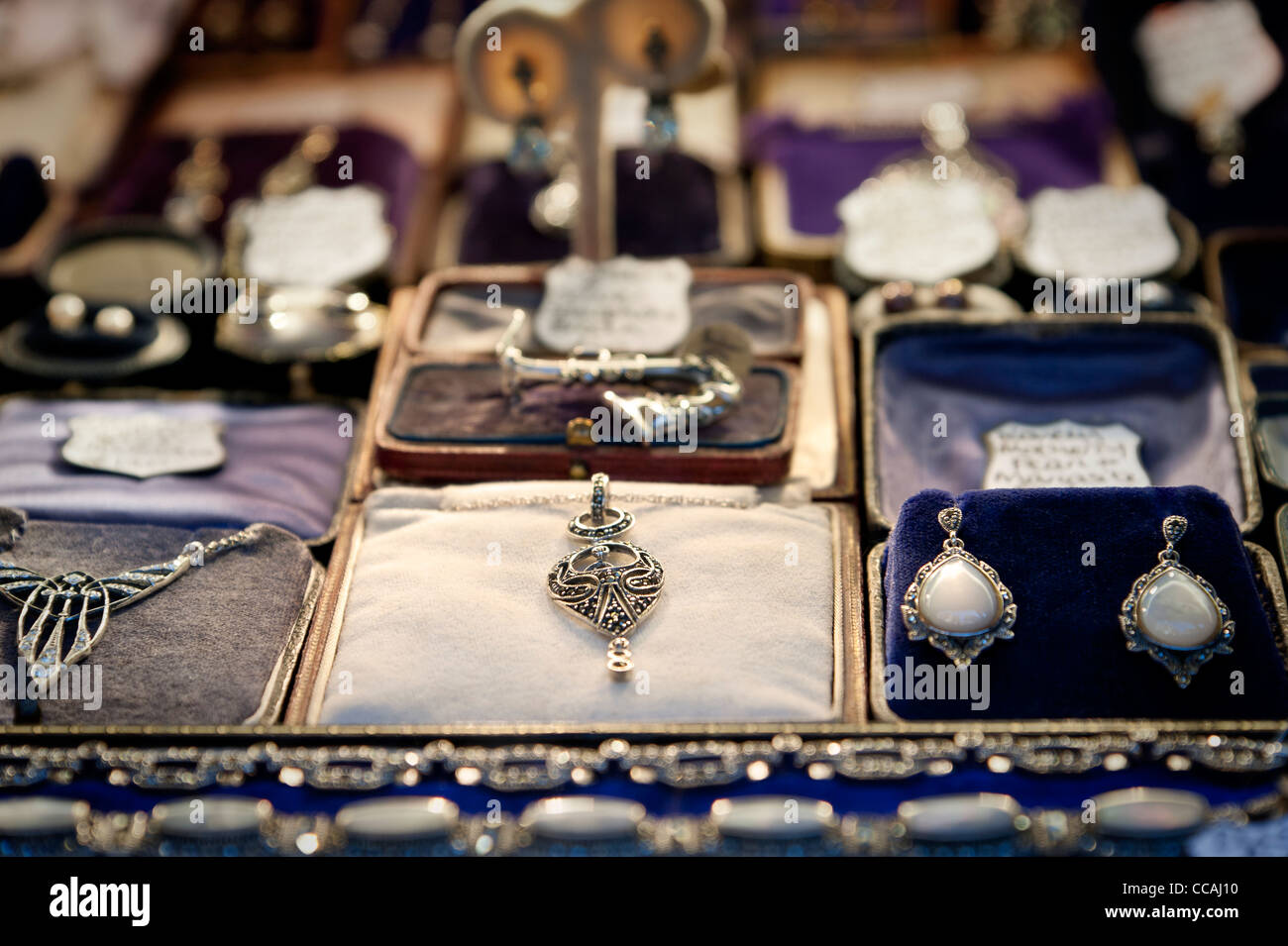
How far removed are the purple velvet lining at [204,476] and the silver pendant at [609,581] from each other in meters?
0.36

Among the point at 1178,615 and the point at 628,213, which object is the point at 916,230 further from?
the point at 1178,615

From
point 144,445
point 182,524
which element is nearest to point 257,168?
point 144,445

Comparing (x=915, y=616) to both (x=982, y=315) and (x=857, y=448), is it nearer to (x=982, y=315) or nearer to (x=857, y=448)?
Answer: (x=857, y=448)

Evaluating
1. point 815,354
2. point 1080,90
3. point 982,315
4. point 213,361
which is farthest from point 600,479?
point 1080,90

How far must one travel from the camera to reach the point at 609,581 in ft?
4.25

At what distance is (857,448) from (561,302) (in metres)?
0.48

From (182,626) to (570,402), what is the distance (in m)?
0.55

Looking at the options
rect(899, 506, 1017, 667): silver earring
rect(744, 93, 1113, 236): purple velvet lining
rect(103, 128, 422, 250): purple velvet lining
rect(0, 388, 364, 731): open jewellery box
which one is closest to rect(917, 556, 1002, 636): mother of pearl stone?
rect(899, 506, 1017, 667): silver earring

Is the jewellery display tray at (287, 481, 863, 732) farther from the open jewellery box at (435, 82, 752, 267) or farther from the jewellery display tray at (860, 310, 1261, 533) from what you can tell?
the open jewellery box at (435, 82, 752, 267)

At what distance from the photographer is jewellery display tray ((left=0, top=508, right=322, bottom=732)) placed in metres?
1.22

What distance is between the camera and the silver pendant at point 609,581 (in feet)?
4.13

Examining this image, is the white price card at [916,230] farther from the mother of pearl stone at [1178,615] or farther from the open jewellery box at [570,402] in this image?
the mother of pearl stone at [1178,615]

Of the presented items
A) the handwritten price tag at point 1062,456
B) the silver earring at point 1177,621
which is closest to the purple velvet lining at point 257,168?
the handwritten price tag at point 1062,456

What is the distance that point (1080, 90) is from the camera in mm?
2375
